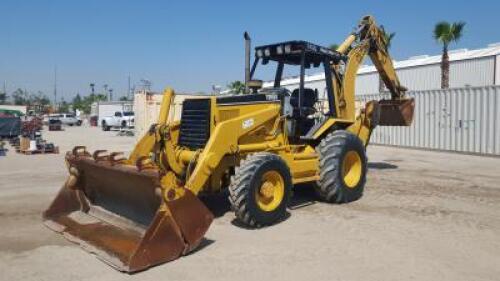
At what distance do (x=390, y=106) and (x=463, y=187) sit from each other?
2.86m

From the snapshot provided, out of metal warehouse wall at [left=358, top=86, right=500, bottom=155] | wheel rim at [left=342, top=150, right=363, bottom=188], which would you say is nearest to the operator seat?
wheel rim at [left=342, top=150, right=363, bottom=188]

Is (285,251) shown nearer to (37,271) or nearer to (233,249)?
(233,249)

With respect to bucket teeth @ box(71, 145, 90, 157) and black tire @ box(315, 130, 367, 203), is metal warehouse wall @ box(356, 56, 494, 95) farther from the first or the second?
bucket teeth @ box(71, 145, 90, 157)

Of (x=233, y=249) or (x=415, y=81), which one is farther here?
(x=415, y=81)

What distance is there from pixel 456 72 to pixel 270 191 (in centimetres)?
2922

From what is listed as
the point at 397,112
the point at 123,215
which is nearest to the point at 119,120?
the point at 397,112

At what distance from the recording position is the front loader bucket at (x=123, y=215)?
17.5 ft

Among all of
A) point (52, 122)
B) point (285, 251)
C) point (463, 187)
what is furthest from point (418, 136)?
point (52, 122)

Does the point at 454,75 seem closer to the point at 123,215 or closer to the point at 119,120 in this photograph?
the point at 119,120

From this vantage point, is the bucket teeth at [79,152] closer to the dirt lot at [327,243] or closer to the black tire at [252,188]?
the dirt lot at [327,243]

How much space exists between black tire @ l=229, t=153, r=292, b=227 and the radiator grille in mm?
929

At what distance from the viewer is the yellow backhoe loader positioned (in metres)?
5.58

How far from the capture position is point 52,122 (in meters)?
45.8

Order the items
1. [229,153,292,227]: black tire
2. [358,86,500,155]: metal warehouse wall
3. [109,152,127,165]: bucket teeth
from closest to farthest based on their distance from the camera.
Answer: [229,153,292,227]: black tire < [109,152,127,165]: bucket teeth < [358,86,500,155]: metal warehouse wall
